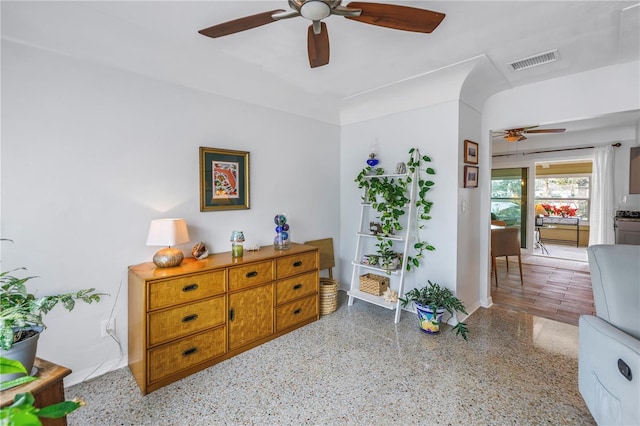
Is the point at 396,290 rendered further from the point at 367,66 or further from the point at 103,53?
the point at 103,53

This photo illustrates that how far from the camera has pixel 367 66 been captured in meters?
2.74

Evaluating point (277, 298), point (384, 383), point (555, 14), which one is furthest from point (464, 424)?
point (555, 14)

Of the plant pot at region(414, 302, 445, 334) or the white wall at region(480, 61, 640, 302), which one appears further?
the plant pot at region(414, 302, 445, 334)

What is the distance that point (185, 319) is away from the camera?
2.13 metres

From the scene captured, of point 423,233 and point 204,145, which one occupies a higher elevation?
point 204,145

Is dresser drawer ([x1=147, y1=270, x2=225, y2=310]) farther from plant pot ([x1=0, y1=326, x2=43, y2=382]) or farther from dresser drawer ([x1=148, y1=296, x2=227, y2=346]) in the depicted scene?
plant pot ([x1=0, y1=326, x2=43, y2=382])

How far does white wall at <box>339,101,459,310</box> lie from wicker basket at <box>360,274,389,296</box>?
258 millimetres

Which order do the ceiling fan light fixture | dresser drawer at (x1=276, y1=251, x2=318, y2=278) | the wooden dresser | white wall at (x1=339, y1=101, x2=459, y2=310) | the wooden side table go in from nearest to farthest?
the wooden side table
the ceiling fan light fixture
the wooden dresser
dresser drawer at (x1=276, y1=251, x2=318, y2=278)
white wall at (x1=339, y1=101, x2=459, y2=310)

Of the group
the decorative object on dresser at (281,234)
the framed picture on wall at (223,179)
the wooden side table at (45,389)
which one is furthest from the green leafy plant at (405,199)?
the wooden side table at (45,389)

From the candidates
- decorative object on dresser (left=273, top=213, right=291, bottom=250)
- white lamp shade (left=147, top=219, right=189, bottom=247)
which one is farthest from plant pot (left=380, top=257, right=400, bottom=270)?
white lamp shade (left=147, top=219, right=189, bottom=247)

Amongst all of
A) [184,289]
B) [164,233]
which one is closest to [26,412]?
[184,289]

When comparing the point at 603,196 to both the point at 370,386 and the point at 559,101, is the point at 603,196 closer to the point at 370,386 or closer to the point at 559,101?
the point at 559,101

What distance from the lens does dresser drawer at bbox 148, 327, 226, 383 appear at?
2.00 m

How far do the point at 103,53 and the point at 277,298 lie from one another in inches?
92.1
